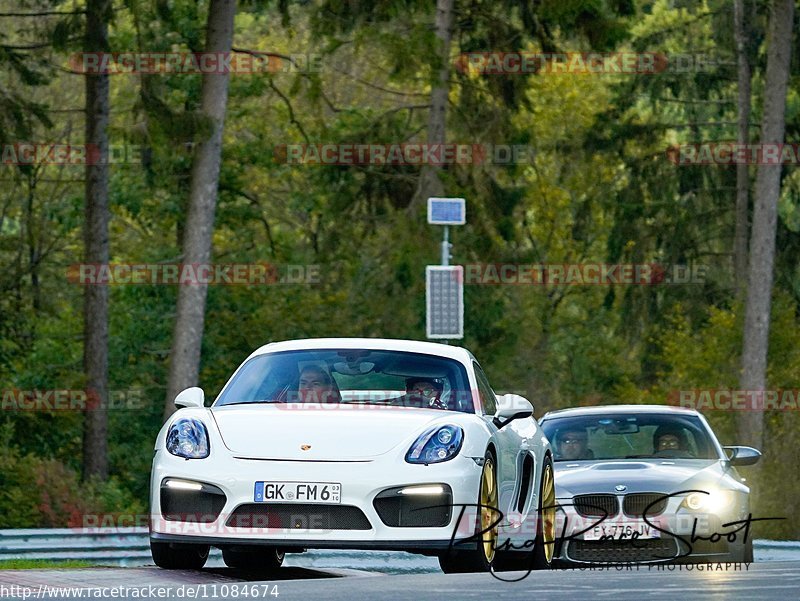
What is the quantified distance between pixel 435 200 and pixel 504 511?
12069 millimetres

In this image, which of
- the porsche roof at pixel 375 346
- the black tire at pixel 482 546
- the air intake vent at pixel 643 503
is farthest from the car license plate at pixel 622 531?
the black tire at pixel 482 546

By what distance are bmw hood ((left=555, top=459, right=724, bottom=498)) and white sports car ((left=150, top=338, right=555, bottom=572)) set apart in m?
2.69

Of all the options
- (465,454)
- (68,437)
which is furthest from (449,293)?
(68,437)

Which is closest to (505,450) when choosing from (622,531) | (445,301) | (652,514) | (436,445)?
(436,445)

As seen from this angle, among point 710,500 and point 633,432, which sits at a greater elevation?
point 633,432

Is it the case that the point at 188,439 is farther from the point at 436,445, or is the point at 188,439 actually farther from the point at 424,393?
the point at 424,393

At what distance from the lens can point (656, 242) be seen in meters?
46.1

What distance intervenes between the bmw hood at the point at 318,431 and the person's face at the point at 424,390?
2.04ft

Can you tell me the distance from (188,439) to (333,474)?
0.98m

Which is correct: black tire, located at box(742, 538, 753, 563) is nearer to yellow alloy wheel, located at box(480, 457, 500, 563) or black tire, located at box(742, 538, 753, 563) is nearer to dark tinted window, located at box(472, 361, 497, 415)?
dark tinted window, located at box(472, 361, 497, 415)

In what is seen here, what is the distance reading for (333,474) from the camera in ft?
33.7

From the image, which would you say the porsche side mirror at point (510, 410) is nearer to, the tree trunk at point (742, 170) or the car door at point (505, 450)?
the car door at point (505, 450)

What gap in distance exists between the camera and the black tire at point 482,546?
1062cm

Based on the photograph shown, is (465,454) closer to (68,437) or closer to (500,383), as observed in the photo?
(68,437)
